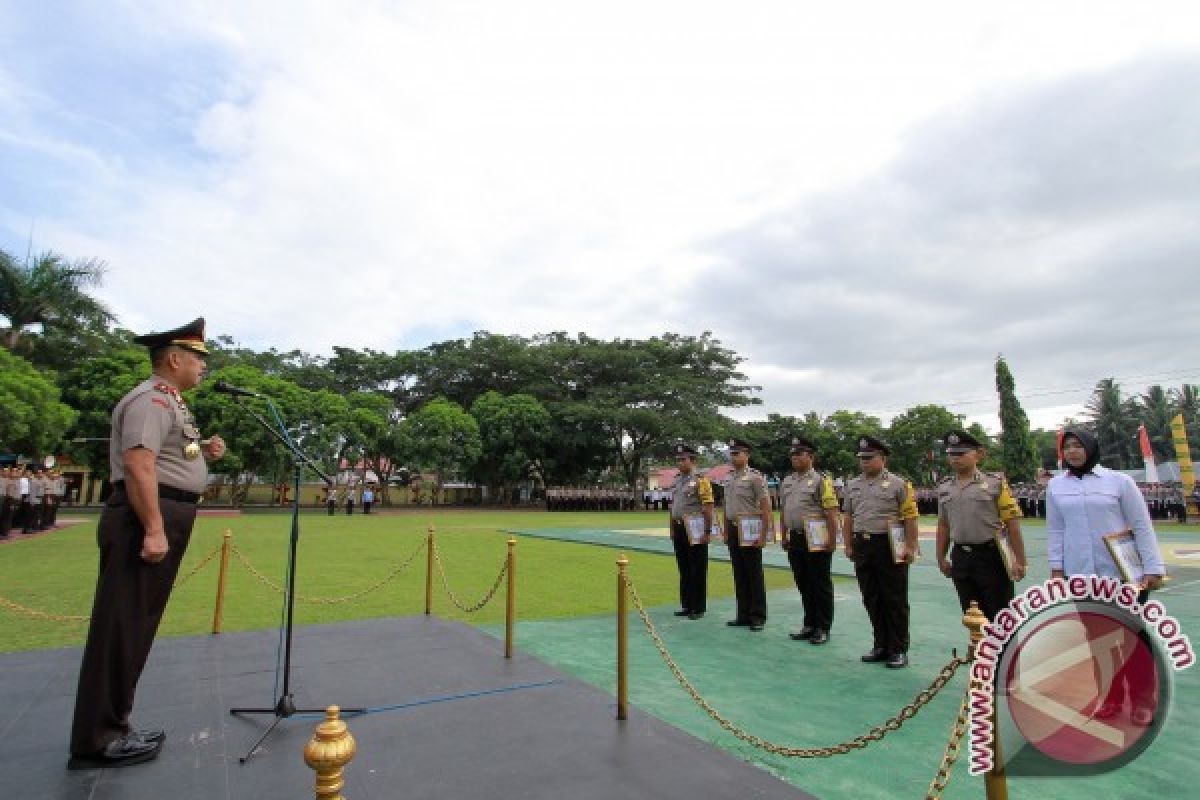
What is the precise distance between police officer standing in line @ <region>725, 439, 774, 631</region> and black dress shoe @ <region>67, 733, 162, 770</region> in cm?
514

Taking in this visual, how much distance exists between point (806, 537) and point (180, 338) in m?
5.47

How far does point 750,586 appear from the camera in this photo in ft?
22.6

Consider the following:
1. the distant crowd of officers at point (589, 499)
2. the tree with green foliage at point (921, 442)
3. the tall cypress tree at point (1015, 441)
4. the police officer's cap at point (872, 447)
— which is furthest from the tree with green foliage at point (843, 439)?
the police officer's cap at point (872, 447)

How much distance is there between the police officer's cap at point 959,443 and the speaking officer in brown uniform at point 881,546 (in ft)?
1.53

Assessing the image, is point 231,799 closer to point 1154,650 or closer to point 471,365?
point 1154,650

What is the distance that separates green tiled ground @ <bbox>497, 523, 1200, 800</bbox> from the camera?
3.18 meters

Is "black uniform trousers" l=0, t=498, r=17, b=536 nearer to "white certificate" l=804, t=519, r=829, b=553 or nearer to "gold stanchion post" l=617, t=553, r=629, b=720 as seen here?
"gold stanchion post" l=617, t=553, r=629, b=720

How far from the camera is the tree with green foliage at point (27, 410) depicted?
56.0ft

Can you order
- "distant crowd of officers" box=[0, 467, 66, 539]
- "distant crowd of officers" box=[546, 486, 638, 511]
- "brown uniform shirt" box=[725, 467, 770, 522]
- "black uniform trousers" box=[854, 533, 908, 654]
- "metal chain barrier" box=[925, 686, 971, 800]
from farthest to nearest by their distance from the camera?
"distant crowd of officers" box=[546, 486, 638, 511]
"distant crowd of officers" box=[0, 467, 66, 539]
"brown uniform shirt" box=[725, 467, 770, 522]
"black uniform trousers" box=[854, 533, 908, 654]
"metal chain barrier" box=[925, 686, 971, 800]

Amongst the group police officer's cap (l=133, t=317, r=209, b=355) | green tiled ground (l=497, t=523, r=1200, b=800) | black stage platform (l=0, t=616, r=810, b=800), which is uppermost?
police officer's cap (l=133, t=317, r=209, b=355)

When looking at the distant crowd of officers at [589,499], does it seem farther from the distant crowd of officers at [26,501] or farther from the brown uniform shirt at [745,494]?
the brown uniform shirt at [745,494]

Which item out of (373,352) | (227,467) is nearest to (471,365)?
(373,352)

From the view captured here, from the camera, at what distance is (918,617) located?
24.2 feet

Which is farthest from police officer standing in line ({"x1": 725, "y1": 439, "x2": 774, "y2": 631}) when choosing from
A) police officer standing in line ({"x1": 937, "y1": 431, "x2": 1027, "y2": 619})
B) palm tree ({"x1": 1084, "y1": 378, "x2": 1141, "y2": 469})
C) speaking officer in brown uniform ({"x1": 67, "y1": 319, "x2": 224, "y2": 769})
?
palm tree ({"x1": 1084, "y1": 378, "x2": 1141, "y2": 469})
